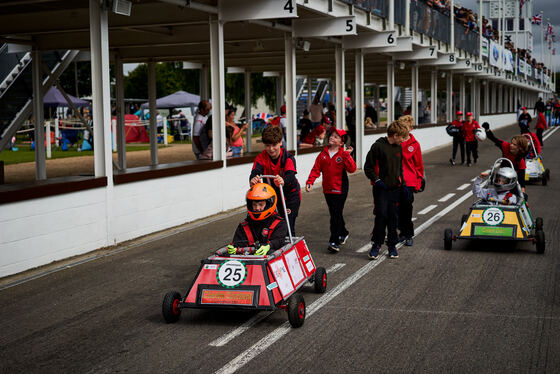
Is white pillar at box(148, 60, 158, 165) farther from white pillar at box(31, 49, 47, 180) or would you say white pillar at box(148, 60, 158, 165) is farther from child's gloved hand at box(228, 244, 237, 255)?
child's gloved hand at box(228, 244, 237, 255)

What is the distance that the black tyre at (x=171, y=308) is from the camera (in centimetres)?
700

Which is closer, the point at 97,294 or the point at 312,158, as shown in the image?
the point at 97,294

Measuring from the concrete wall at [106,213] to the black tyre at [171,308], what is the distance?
318cm

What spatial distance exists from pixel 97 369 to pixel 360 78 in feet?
65.9

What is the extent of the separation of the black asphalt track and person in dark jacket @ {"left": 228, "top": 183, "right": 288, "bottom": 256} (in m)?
0.72

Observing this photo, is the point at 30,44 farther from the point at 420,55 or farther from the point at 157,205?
the point at 420,55

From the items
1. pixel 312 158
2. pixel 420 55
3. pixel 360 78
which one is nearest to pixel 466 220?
pixel 312 158

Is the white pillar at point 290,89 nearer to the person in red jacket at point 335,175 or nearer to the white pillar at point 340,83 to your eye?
the white pillar at point 340,83

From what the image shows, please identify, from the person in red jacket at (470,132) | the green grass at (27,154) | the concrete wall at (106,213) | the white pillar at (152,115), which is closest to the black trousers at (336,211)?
the concrete wall at (106,213)

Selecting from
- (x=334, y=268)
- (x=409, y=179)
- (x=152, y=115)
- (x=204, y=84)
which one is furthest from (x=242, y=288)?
(x=204, y=84)

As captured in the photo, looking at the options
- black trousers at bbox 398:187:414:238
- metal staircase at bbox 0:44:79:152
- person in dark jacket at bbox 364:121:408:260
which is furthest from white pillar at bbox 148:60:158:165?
person in dark jacket at bbox 364:121:408:260

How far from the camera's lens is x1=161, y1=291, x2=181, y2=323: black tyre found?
23.0 ft

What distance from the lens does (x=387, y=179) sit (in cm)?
1017

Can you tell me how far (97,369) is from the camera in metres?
5.79
